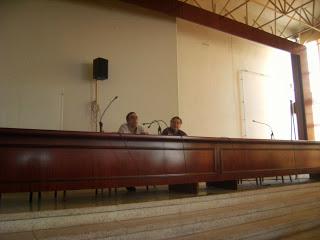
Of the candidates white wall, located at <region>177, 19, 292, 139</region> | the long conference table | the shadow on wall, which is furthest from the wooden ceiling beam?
the long conference table

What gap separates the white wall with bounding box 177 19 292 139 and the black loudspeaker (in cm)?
208

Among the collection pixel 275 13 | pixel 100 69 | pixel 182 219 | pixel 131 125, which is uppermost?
pixel 275 13

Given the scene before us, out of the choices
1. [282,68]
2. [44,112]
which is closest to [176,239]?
[44,112]

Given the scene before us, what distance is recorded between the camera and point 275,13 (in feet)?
26.9

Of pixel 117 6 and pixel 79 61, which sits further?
pixel 117 6

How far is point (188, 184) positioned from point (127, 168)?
34.5 inches

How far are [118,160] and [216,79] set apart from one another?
16.5 ft

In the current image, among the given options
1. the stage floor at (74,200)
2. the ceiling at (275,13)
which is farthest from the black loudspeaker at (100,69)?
the ceiling at (275,13)

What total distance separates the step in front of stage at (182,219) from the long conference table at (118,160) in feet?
1.05

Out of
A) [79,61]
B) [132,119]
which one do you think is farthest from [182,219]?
[79,61]

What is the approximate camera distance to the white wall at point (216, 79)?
6879mm

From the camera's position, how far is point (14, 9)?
473 centimetres

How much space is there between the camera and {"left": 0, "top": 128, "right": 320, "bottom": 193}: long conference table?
2512 millimetres

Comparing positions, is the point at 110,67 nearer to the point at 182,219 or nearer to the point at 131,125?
the point at 131,125
